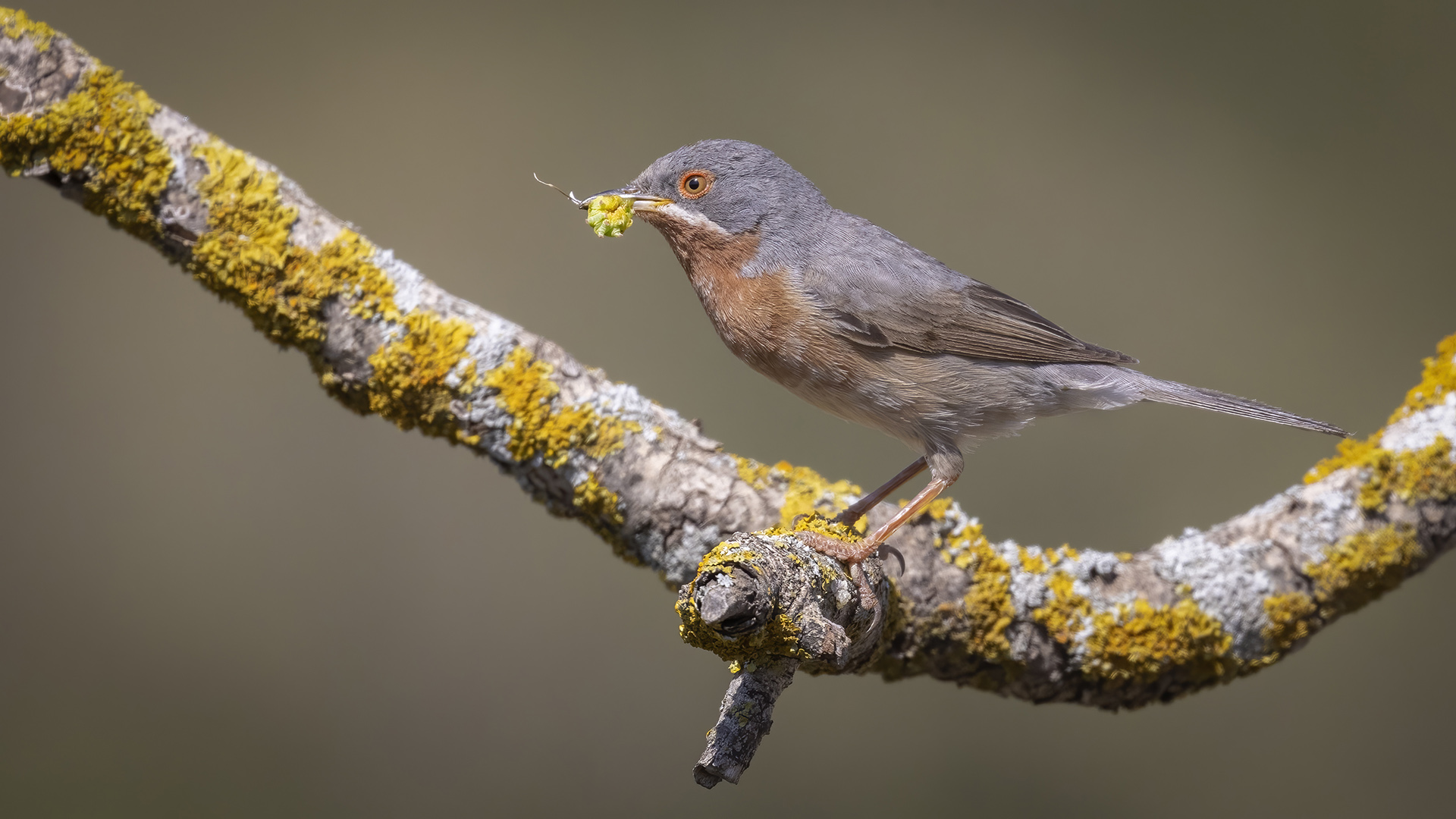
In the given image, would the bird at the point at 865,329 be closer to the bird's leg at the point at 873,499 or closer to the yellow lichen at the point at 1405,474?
the bird's leg at the point at 873,499

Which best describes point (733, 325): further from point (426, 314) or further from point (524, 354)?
point (426, 314)

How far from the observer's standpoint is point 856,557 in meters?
2.35

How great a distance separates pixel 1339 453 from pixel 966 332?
1.38 metres

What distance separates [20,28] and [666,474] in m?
2.16

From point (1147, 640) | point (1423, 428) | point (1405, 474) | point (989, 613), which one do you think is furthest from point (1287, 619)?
point (989, 613)

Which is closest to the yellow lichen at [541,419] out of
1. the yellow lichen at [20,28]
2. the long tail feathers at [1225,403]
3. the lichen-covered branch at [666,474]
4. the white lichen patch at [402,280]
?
the lichen-covered branch at [666,474]

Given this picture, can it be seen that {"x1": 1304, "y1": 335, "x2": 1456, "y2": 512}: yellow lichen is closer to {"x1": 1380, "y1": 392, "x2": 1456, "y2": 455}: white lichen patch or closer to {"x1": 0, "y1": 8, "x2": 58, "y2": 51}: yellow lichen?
{"x1": 1380, "y1": 392, "x2": 1456, "y2": 455}: white lichen patch

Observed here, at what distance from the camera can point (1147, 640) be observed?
8.92 feet

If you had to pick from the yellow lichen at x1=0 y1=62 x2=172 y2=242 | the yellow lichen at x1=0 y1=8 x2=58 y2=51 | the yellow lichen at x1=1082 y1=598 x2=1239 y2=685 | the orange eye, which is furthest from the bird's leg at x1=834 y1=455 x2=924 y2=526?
the yellow lichen at x1=0 y1=8 x2=58 y2=51

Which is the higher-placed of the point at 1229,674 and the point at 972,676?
the point at 1229,674

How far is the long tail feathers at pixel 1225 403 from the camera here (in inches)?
106

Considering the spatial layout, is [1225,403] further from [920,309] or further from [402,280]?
[402,280]

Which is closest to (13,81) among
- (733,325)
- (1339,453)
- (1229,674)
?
(733,325)

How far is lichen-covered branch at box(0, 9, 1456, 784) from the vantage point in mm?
2500
